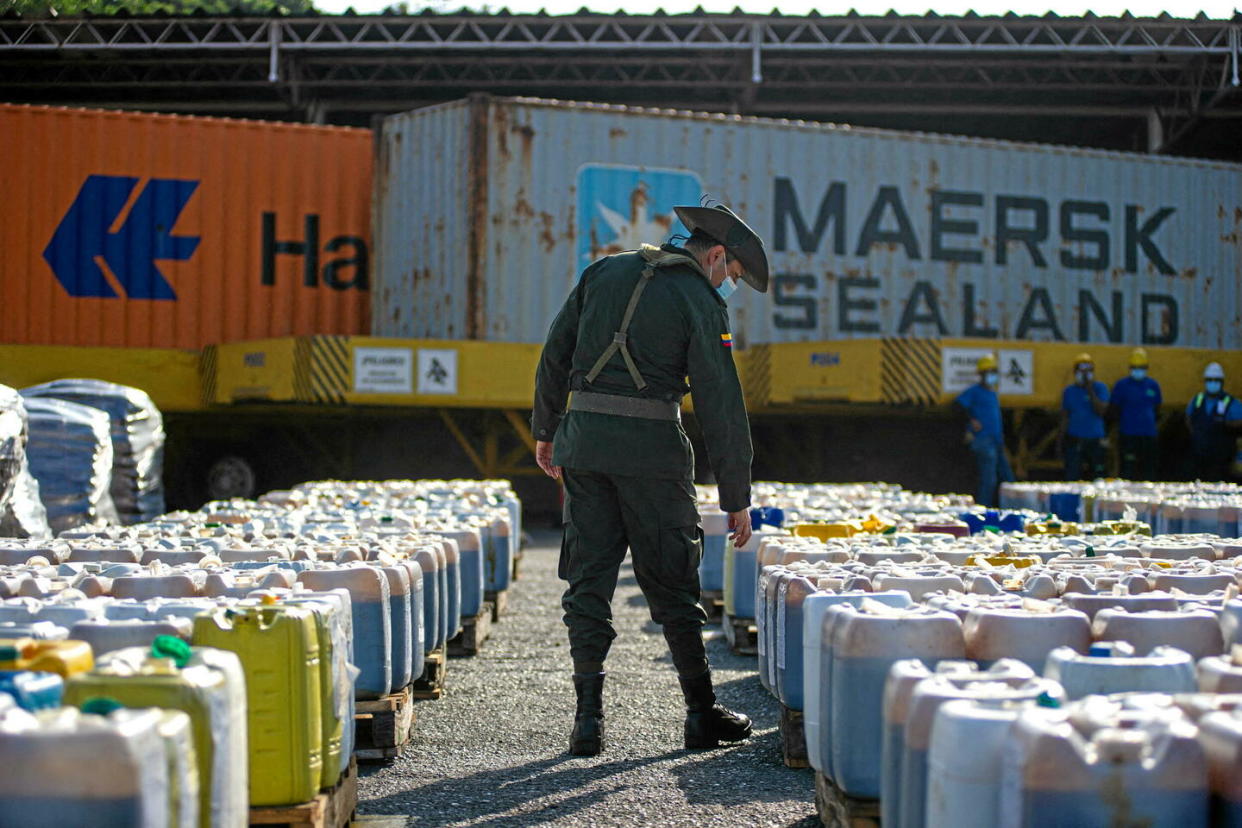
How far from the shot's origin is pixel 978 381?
42.3ft

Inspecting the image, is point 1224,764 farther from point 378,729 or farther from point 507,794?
point 378,729

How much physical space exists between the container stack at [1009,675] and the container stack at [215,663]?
1132 millimetres

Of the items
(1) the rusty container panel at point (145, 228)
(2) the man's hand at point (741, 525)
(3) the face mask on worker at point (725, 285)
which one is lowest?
(2) the man's hand at point (741, 525)

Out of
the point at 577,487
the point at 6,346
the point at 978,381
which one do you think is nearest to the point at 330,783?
the point at 577,487

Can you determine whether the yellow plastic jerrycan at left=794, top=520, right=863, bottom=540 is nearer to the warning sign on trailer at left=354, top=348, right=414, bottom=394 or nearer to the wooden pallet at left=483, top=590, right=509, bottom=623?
the wooden pallet at left=483, top=590, right=509, bottom=623

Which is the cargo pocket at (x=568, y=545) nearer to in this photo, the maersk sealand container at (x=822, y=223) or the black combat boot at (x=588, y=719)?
the black combat boot at (x=588, y=719)

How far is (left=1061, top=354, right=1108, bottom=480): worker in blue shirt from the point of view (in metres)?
12.7

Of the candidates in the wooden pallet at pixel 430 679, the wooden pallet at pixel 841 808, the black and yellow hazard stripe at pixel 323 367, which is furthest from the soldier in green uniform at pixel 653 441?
the black and yellow hazard stripe at pixel 323 367

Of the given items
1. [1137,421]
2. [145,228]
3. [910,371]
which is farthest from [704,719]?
[145,228]

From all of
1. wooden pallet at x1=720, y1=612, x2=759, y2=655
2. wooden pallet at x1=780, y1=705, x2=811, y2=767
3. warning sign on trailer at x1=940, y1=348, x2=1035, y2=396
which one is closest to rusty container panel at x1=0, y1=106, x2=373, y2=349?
warning sign on trailer at x1=940, y1=348, x2=1035, y2=396

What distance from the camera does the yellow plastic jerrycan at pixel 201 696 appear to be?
6.87ft

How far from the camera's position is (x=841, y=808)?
288cm

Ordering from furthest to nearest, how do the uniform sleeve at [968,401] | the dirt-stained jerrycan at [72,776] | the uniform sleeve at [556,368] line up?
the uniform sleeve at [968,401] → the uniform sleeve at [556,368] → the dirt-stained jerrycan at [72,776]

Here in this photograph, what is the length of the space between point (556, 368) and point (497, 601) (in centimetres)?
303
